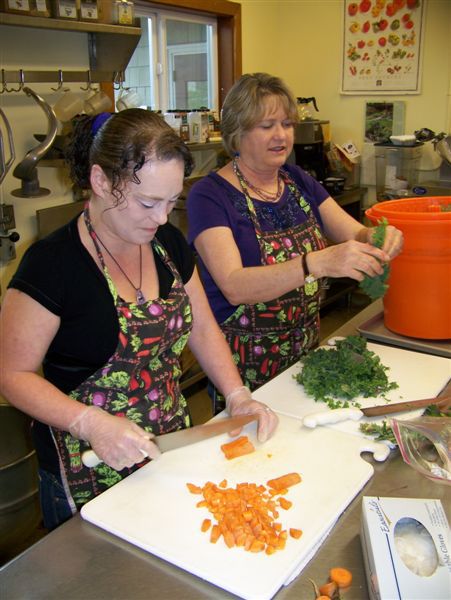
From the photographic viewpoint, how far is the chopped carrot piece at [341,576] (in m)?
0.87

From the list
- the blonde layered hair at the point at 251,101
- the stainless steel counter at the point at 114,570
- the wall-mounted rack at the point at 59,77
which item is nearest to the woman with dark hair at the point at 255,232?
the blonde layered hair at the point at 251,101

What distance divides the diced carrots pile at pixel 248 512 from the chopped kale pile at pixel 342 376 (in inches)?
13.2

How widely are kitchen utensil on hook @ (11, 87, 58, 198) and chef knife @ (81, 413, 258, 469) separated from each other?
1291 mm

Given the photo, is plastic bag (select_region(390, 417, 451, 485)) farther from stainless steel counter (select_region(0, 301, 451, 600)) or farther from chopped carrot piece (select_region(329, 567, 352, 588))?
chopped carrot piece (select_region(329, 567, 352, 588))

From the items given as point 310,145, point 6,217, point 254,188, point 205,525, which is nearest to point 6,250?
point 6,217

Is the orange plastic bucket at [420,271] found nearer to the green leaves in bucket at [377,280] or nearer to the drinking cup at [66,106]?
the green leaves in bucket at [377,280]

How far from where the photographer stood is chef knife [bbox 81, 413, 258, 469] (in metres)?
1.15

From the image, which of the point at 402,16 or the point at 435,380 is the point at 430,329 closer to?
the point at 435,380

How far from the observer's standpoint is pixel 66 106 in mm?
2359

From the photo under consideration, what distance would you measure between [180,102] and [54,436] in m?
2.74

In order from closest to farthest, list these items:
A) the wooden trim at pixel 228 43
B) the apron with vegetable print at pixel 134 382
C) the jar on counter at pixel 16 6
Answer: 1. the apron with vegetable print at pixel 134 382
2. the jar on counter at pixel 16 6
3. the wooden trim at pixel 228 43

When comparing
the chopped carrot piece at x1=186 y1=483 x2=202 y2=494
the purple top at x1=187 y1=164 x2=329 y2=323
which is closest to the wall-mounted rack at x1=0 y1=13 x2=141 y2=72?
the purple top at x1=187 y1=164 x2=329 y2=323

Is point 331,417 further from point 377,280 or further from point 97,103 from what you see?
point 97,103

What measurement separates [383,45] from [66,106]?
2.42m
